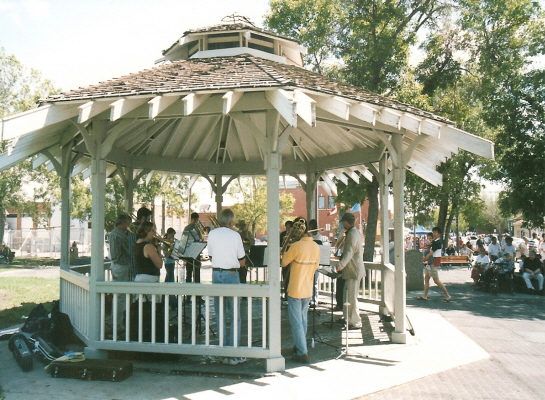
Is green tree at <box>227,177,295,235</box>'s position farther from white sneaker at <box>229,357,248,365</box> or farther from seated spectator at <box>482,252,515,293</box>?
white sneaker at <box>229,357,248,365</box>

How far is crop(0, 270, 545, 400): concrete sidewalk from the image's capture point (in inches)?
216

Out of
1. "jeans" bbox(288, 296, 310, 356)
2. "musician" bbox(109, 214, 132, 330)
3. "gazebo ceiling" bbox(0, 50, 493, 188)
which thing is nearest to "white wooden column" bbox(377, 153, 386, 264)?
"gazebo ceiling" bbox(0, 50, 493, 188)

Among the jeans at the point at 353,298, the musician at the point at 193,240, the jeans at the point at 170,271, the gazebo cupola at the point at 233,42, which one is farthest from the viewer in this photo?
the jeans at the point at 170,271

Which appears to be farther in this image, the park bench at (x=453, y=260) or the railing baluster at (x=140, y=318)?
the park bench at (x=453, y=260)

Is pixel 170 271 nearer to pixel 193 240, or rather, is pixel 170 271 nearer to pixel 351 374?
pixel 193 240

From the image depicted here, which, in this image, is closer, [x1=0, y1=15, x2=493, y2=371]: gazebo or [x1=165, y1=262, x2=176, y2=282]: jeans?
[x1=0, y1=15, x2=493, y2=371]: gazebo

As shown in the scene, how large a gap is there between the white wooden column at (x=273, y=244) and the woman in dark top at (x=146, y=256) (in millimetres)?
1868

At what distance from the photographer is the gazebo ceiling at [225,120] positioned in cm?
607

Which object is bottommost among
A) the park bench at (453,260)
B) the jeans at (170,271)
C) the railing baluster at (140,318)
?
the park bench at (453,260)

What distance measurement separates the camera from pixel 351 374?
619 centimetres

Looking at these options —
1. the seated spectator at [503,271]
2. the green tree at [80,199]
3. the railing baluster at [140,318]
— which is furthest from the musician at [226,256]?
the green tree at [80,199]

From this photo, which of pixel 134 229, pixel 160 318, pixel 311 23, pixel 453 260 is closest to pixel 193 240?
pixel 134 229

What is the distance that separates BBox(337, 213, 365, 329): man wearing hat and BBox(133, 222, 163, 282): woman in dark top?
10.1 feet

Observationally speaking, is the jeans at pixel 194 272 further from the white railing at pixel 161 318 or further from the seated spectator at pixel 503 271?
the seated spectator at pixel 503 271
